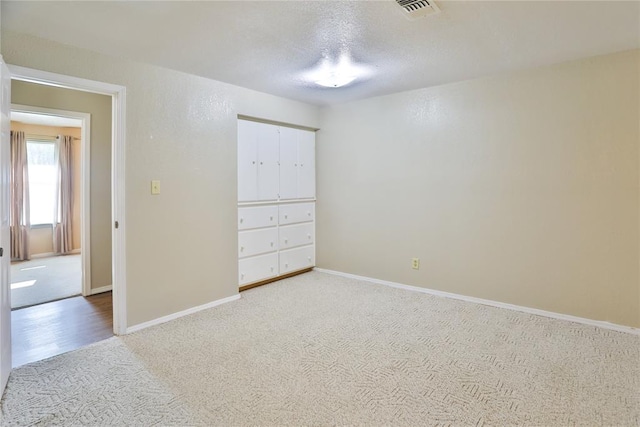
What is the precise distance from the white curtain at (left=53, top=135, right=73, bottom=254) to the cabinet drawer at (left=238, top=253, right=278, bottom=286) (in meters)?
4.34

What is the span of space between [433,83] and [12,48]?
3.46 meters

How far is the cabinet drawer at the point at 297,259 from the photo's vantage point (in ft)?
14.8

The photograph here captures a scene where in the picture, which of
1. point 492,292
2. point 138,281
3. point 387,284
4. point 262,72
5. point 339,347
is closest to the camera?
point 339,347

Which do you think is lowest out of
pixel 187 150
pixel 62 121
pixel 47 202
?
pixel 47 202

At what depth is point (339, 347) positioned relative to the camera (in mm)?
2590

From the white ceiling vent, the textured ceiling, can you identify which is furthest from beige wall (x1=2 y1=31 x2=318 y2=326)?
the white ceiling vent

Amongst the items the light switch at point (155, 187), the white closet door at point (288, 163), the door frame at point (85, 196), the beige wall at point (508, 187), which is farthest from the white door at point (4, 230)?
the beige wall at point (508, 187)

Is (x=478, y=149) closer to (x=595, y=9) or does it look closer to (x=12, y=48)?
(x=595, y=9)

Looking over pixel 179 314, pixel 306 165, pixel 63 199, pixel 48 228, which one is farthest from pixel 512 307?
pixel 48 228

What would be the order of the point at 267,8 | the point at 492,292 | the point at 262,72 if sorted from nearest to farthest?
1. the point at 267,8
2. the point at 262,72
3. the point at 492,292

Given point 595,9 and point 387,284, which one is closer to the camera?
point 595,9

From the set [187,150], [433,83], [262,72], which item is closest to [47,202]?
[187,150]

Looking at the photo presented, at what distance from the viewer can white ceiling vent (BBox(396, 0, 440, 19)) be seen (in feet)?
6.44

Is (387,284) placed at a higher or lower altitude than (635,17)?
lower
